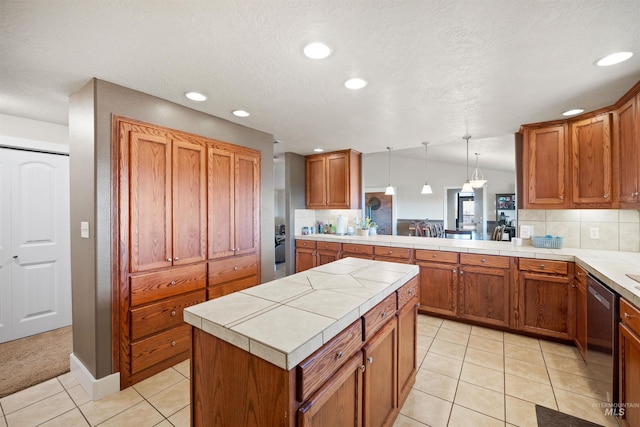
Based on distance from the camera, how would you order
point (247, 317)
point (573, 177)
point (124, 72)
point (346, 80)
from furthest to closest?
point (573, 177), point (346, 80), point (124, 72), point (247, 317)

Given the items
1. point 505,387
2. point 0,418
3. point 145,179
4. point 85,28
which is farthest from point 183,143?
point 505,387

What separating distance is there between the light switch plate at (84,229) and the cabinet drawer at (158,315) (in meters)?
0.67

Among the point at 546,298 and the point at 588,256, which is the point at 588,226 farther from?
the point at 546,298

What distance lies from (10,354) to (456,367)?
405cm

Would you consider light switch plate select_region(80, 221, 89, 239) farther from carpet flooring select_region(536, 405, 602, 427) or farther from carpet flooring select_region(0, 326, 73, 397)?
carpet flooring select_region(536, 405, 602, 427)

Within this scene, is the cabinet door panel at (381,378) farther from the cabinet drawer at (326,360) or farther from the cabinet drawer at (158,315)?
the cabinet drawer at (158,315)

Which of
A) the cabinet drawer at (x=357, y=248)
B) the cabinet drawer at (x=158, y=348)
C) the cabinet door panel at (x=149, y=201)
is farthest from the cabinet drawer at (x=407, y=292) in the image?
the cabinet door panel at (x=149, y=201)

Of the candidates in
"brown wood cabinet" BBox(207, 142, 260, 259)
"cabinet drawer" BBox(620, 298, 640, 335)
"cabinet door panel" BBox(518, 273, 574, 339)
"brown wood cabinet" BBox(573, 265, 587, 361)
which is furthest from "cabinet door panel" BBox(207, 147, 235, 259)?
"brown wood cabinet" BBox(573, 265, 587, 361)

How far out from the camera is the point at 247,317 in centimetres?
114

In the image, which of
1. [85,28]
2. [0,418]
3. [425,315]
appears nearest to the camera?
[85,28]

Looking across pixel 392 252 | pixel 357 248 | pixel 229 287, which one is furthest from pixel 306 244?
pixel 229 287

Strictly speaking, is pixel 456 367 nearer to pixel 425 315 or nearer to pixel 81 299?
pixel 425 315

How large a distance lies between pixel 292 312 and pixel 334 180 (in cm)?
353

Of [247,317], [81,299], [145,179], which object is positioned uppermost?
[145,179]
